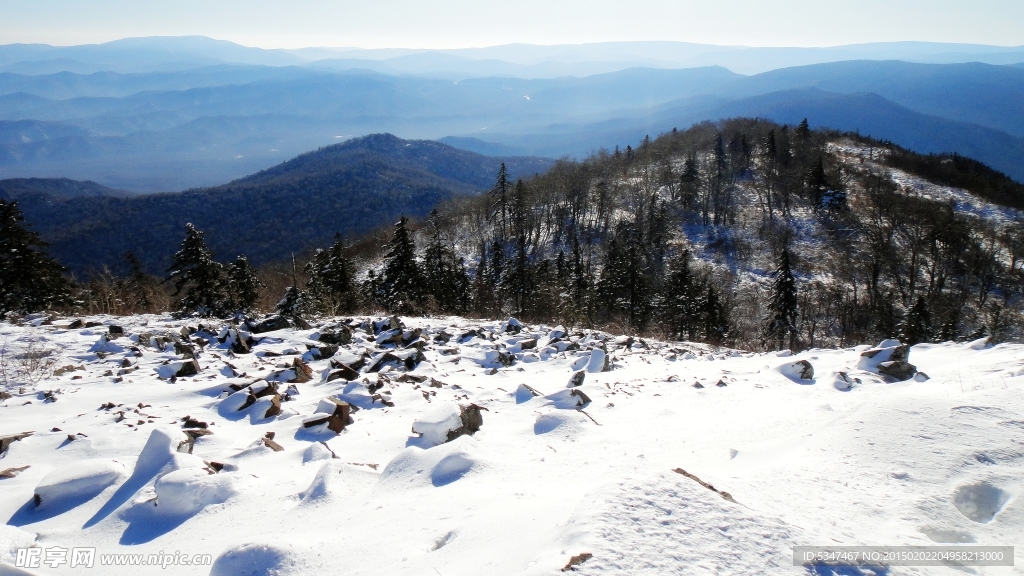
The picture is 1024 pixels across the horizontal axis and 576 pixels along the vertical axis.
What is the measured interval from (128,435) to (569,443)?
494 cm

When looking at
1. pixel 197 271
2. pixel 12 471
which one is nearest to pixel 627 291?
pixel 197 271

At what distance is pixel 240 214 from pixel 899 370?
151389mm

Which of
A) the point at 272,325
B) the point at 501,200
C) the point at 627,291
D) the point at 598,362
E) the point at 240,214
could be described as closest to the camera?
the point at 598,362

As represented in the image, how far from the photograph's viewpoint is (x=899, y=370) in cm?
757

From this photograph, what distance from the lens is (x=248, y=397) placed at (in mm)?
6422

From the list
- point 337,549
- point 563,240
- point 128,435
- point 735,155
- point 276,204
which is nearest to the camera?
point 337,549

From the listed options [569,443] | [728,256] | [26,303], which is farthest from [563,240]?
[569,443]

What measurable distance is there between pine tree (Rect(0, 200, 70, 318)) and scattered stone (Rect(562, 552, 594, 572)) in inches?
665

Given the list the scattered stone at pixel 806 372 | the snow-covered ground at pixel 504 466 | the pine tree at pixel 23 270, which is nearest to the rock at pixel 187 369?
the snow-covered ground at pixel 504 466

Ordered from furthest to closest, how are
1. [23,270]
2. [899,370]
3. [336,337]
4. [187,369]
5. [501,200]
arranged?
1. [501,200]
2. [23,270]
3. [336,337]
4. [899,370]
5. [187,369]

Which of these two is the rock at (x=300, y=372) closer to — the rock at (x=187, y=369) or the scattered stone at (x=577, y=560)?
the rock at (x=187, y=369)

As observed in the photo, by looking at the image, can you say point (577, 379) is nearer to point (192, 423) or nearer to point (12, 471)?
point (192, 423)

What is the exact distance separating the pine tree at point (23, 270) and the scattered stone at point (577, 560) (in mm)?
16893

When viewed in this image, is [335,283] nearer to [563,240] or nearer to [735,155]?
[563,240]
